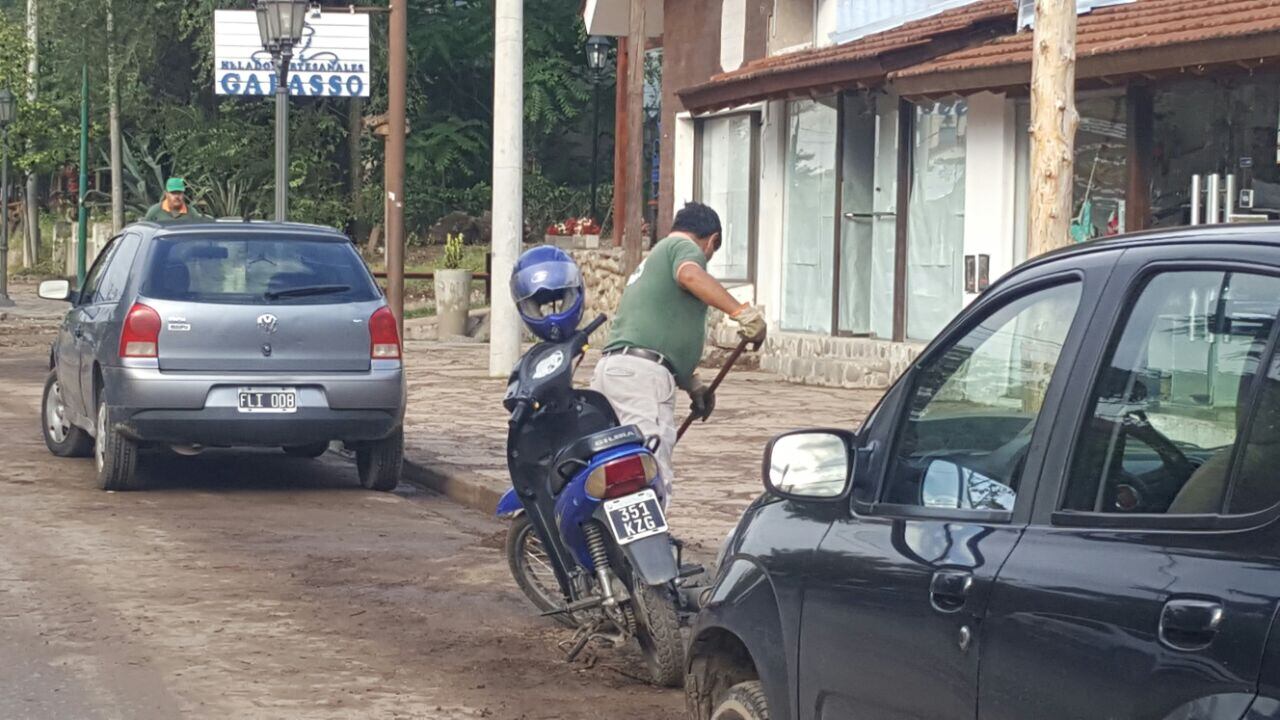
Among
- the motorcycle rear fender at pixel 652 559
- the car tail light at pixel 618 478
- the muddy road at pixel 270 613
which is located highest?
the car tail light at pixel 618 478

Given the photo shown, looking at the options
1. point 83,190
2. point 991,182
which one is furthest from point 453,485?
point 83,190

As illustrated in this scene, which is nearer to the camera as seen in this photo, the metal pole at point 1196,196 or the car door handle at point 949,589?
the car door handle at point 949,589

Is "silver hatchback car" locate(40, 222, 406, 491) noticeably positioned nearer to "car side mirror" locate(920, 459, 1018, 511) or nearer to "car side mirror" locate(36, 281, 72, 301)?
"car side mirror" locate(36, 281, 72, 301)

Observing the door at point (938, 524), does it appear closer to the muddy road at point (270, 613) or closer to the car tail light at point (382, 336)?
the muddy road at point (270, 613)

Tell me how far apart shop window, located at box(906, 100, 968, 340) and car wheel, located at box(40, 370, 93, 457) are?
7789 millimetres

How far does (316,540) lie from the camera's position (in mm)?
9812

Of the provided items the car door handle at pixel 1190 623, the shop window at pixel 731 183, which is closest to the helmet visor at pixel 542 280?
the car door handle at pixel 1190 623

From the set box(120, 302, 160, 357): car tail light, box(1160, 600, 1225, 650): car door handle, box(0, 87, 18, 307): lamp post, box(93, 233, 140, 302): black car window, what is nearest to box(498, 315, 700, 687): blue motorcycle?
box(1160, 600, 1225, 650): car door handle

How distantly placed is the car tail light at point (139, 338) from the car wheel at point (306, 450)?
1672 mm

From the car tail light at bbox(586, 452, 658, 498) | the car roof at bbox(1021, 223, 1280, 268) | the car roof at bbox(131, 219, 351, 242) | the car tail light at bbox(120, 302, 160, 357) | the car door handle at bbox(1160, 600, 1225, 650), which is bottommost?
the car tail light at bbox(586, 452, 658, 498)

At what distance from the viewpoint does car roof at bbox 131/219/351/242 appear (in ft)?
37.8

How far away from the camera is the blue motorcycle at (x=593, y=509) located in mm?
6578

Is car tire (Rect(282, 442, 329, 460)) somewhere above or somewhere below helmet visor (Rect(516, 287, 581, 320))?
below

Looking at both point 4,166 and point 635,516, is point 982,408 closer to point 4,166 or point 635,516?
point 635,516
